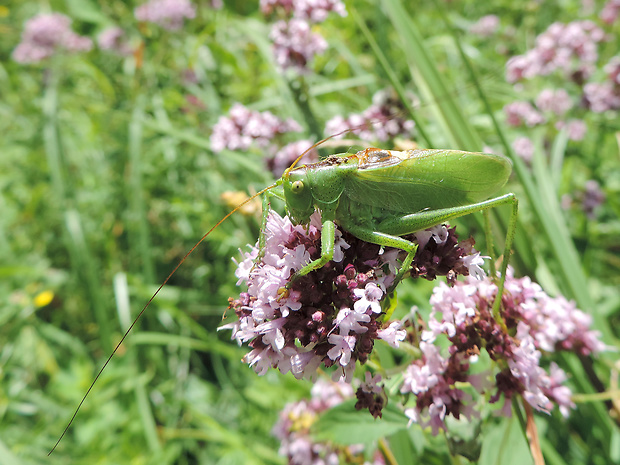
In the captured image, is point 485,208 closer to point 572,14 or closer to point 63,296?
point 63,296

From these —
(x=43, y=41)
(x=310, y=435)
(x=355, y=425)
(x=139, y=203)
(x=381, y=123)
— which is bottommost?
(x=310, y=435)

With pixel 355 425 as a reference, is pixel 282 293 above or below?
above

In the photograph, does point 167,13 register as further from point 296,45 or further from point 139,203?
point 296,45

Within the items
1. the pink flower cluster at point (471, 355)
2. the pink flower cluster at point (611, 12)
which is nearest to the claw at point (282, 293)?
the pink flower cluster at point (471, 355)

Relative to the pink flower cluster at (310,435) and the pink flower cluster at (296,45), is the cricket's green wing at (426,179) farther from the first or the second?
the pink flower cluster at (296,45)

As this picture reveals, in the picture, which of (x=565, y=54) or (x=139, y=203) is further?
(x=565, y=54)

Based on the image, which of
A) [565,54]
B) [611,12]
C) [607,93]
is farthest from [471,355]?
[611,12]

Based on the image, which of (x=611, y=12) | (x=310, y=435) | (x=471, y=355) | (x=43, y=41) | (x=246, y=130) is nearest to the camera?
(x=471, y=355)

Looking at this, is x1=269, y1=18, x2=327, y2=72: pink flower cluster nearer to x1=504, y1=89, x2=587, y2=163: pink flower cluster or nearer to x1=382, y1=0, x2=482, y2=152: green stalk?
x1=382, y1=0, x2=482, y2=152: green stalk
